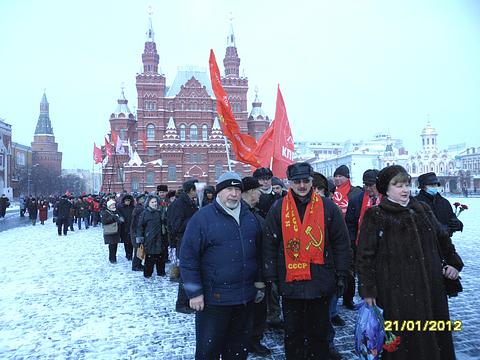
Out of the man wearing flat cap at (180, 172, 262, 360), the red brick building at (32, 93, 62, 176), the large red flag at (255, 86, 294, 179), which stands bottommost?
the man wearing flat cap at (180, 172, 262, 360)

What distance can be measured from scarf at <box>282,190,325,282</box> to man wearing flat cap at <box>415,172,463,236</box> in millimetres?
2202

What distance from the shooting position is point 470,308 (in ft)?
16.7

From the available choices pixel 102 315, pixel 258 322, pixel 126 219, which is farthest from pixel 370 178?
pixel 126 219

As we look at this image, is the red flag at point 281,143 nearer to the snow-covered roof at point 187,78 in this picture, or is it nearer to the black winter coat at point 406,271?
the black winter coat at point 406,271

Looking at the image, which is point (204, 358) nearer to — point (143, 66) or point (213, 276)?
point (213, 276)

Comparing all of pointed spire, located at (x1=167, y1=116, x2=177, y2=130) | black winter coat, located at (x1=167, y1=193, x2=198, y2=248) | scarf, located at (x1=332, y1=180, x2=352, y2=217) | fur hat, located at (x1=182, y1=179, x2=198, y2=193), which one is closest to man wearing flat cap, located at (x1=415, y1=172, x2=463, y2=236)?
scarf, located at (x1=332, y1=180, x2=352, y2=217)

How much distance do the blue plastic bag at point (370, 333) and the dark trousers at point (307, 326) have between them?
44cm

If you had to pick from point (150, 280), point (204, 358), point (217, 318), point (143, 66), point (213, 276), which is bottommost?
point (150, 280)

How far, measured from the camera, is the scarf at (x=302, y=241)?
3.04 m

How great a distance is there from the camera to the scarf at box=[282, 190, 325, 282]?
3.04 m

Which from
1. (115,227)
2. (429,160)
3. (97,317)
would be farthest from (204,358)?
(429,160)

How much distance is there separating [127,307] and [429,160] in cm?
8984

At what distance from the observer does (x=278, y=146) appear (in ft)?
26.7

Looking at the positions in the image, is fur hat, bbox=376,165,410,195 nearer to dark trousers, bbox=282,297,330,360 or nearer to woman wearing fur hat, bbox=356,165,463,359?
woman wearing fur hat, bbox=356,165,463,359
